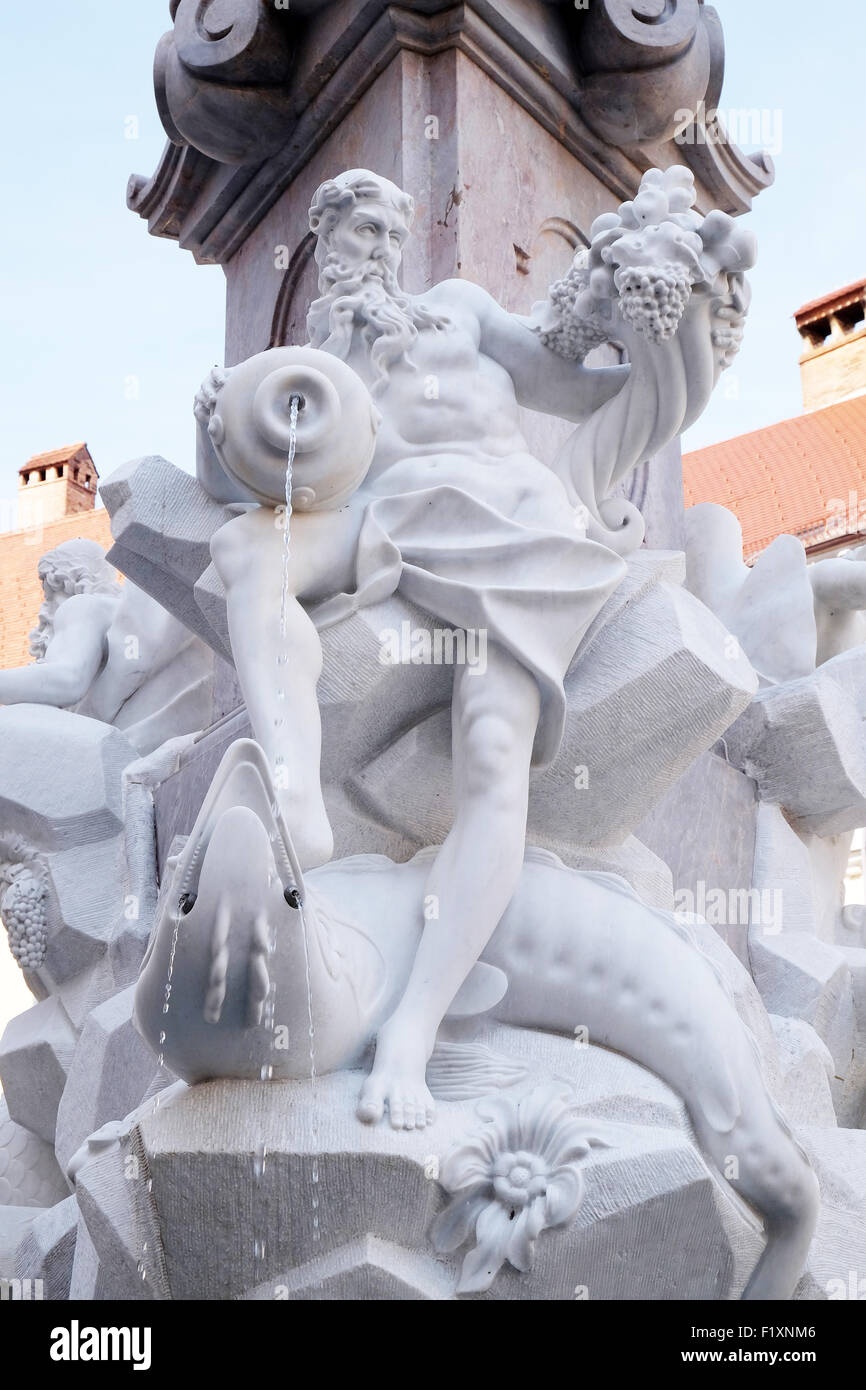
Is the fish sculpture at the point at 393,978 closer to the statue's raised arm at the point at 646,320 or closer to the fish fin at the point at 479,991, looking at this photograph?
the fish fin at the point at 479,991

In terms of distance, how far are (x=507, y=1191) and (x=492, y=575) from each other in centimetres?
130

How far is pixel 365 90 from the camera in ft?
18.5

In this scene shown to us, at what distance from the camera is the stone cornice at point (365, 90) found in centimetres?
550

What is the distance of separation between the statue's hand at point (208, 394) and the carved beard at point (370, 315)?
0.28 meters

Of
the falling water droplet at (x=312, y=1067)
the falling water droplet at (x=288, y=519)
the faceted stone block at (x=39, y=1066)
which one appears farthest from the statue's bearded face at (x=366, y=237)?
the faceted stone block at (x=39, y=1066)

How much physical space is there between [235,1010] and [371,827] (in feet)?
3.10

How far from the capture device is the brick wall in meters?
19.2

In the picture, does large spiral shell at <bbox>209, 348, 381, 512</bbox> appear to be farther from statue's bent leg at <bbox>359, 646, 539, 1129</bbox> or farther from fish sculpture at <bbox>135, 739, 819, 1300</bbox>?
fish sculpture at <bbox>135, 739, 819, 1300</bbox>

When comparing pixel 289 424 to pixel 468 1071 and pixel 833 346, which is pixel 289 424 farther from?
pixel 833 346

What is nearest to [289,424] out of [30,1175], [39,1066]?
[39,1066]

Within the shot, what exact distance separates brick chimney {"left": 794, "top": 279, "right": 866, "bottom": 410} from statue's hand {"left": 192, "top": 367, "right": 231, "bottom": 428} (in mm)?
21103

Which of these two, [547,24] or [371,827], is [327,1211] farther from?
[547,24]

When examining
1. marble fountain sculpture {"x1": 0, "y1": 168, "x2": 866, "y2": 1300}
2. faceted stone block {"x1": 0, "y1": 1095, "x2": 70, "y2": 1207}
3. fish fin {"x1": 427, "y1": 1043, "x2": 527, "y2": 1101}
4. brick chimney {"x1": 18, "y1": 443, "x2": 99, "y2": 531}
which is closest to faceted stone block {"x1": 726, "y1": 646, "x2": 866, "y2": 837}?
marble fountain sculpture {"x1": 0, "y1": 168, "x2": 866, "y2": 1300}
